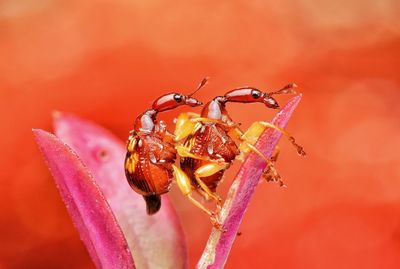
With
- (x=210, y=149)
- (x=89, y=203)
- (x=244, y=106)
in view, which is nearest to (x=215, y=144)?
(x=210, y=149)

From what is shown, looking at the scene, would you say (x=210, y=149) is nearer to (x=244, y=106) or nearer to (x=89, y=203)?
(x=89, y=203)

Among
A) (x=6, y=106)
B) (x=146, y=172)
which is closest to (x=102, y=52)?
(x=6, y=106)

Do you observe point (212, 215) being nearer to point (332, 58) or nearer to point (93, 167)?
point (93, 167)

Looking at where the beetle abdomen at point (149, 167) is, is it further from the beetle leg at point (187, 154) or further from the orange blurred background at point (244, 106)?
the orange blurred background at point (244, 106)

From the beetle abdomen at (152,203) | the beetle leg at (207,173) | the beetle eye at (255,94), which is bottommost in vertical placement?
the beetle abdomen at (152,203)

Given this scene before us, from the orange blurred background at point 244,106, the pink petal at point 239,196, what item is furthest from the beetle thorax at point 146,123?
the orange blurred background at point 244,106

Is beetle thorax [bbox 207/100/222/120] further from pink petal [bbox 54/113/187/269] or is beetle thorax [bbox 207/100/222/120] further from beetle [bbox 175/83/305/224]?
pink petal [bbox 54/113/187/269]

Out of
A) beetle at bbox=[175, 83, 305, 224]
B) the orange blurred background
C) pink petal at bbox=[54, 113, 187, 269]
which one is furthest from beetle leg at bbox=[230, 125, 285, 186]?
the orange blurred background
